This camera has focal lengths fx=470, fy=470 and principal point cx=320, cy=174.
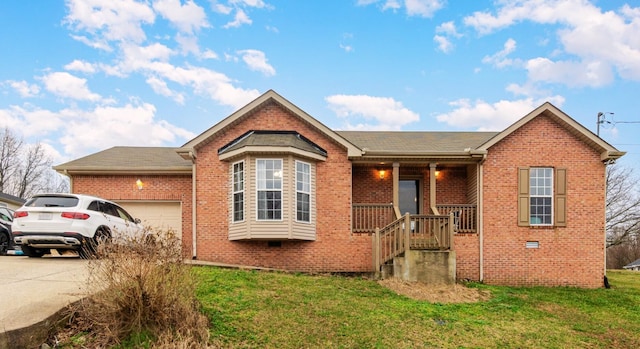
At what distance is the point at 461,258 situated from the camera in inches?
547

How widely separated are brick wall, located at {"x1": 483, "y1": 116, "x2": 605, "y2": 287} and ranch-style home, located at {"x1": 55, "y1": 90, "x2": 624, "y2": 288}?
0.10 ft

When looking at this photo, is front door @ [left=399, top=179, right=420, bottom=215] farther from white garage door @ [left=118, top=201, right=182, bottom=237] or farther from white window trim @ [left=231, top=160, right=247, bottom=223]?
white garage door @ [left=118, top=201, right=182, bottom=237]

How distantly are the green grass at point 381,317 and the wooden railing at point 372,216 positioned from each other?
103 inches

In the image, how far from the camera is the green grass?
25.2 feet

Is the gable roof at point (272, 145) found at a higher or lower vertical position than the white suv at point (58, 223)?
higher

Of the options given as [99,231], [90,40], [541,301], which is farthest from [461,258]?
[90,40]

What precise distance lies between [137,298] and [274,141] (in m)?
7.73

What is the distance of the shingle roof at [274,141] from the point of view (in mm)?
13375

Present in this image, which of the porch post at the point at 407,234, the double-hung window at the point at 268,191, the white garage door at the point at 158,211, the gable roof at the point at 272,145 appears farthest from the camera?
the white garage door at the point at 158,211

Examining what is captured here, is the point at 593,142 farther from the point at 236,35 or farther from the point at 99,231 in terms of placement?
the point at 99,231

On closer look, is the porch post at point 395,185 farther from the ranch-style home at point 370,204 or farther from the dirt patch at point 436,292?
the dirt patch at point 436,292

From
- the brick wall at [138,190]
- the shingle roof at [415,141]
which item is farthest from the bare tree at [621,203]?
the brick wall at [138,190]

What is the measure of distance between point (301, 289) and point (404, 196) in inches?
271

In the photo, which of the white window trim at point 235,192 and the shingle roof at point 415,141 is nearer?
the white window trim at point 235,192
